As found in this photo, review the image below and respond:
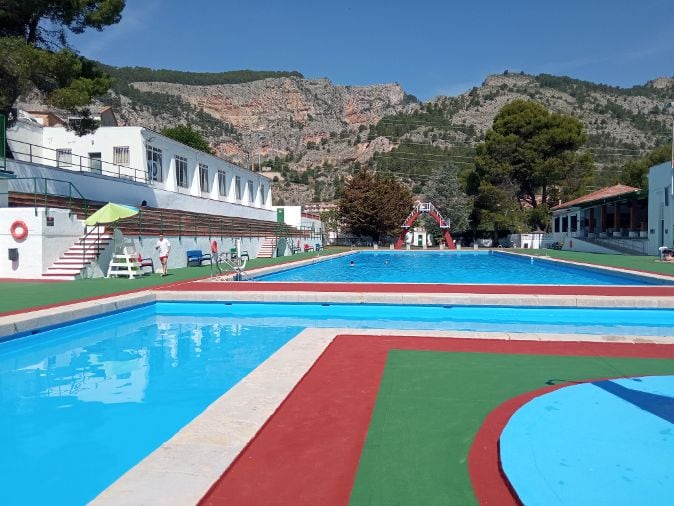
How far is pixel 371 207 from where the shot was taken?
1854 inches

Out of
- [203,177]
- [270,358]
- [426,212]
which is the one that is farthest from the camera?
[426,212]

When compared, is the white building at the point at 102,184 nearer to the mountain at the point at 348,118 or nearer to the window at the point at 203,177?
the window at the point at 203,177

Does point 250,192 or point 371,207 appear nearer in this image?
point 250,192

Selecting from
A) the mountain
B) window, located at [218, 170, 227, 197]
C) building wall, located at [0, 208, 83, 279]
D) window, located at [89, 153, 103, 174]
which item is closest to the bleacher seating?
building wall, located at [0, 208, 83, 279]

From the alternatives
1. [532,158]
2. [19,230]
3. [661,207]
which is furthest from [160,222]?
[532,158]

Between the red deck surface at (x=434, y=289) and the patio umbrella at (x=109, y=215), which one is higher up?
the patio umbrella at (x=109, y=215)

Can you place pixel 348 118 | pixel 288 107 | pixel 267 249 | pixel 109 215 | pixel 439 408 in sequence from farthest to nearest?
pixel 348 118
pixel 288 107
pixel 267 249
pixel 109 215
pixel 439 408

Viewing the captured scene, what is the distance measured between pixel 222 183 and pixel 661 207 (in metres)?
29.3

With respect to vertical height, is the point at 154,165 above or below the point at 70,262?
above

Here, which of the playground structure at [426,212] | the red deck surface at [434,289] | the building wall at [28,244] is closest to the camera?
the red deck surface at [434,289]

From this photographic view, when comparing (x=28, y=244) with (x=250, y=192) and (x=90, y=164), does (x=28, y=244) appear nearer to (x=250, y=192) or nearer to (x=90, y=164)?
(x=90, y=164)

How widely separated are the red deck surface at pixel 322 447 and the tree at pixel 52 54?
17334 mm

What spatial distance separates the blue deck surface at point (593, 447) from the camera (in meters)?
2.62

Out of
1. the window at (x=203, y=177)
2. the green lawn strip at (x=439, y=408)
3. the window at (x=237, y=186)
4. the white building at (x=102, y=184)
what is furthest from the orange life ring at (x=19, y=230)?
the window at (x=237, y=186)
